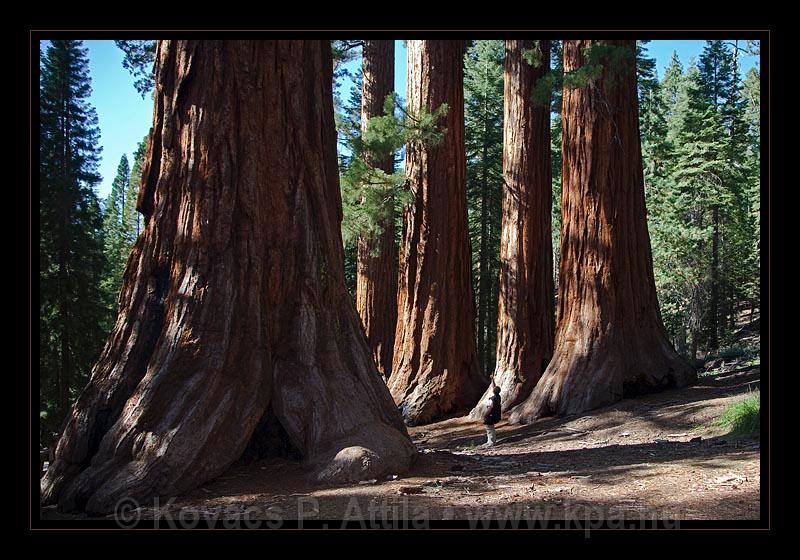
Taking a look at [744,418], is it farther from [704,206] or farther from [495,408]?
[704,206]

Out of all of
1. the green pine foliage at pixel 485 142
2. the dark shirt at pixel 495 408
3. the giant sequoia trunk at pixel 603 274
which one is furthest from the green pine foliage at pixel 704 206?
the dark shirt at pixel 495 408

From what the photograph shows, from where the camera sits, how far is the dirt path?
440cm

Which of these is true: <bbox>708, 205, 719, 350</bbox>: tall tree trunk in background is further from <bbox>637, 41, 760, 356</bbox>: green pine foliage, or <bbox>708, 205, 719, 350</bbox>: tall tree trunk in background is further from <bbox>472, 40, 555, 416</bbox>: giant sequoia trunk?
<bbox>472, 40, 555, 416</bbox>: giant sequoia trunk

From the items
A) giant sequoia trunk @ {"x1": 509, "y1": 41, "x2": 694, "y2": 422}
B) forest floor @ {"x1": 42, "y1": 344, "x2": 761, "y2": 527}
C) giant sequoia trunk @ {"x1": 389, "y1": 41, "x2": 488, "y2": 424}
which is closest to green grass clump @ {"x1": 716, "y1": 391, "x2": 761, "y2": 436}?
forest floor @ {"x1": 42, "y1": 344, "x2": 761, "y2": 527}

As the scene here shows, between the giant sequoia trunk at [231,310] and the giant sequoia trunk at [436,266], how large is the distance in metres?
6.31

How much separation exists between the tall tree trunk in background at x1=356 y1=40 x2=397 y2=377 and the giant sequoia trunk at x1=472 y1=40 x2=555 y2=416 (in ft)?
12.8

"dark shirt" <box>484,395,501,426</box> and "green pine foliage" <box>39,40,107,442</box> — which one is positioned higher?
"green pine foliage" <box>39,40,107,442</box>

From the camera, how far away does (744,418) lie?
6910 millimetres

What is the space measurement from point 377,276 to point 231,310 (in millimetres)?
11148

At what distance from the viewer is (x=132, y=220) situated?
56.7 metres

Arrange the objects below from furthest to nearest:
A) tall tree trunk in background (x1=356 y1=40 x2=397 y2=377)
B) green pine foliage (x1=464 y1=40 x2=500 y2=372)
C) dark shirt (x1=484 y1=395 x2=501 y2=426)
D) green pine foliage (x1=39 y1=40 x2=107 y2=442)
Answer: green pine foliage (x1=464 y1=40 x2=500 y2=372) < green pine foliage (x1=39 y1=40 x2=107 y2=442) < tall tree trunk in background (x1=356 y1=40 x2=397 y2=377) < dark shirt (x1=484 y1=395 x2=501 y2=426)
